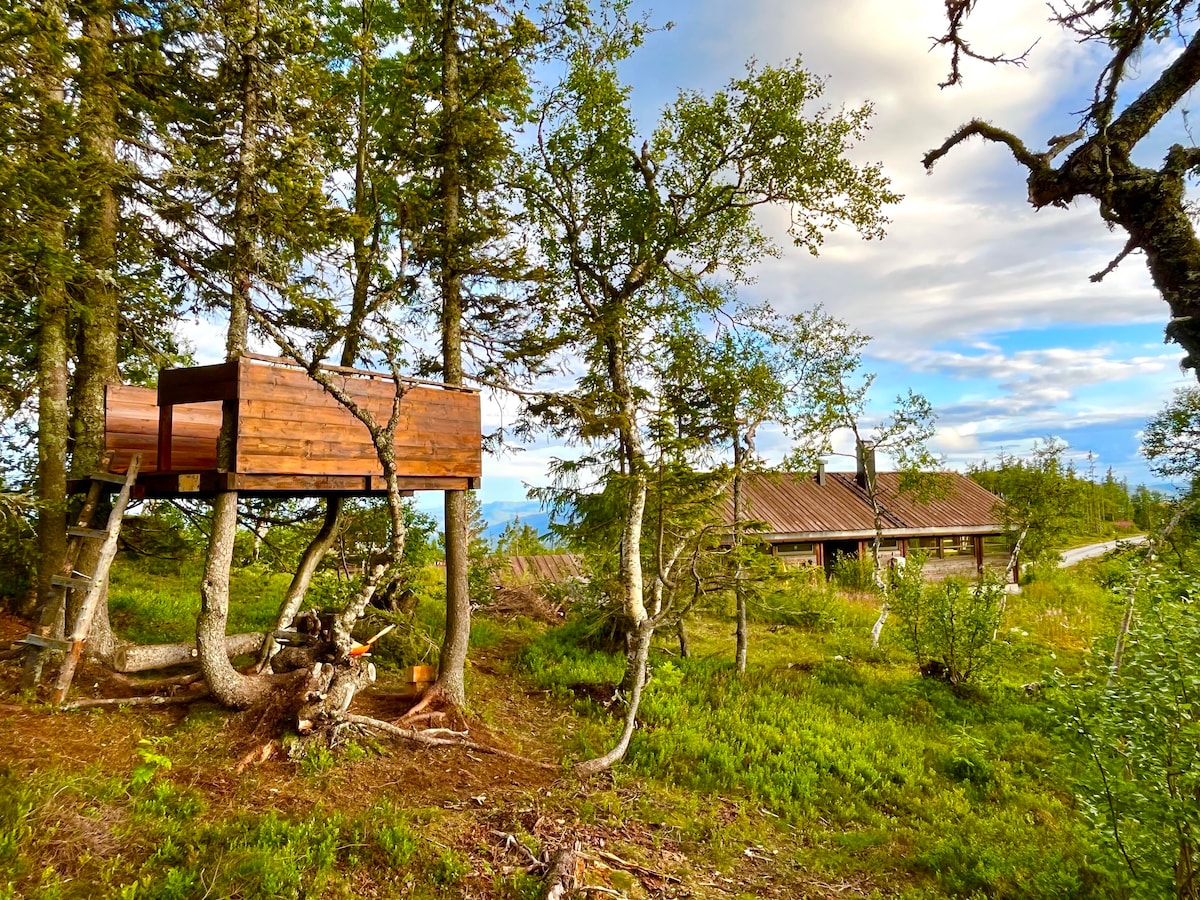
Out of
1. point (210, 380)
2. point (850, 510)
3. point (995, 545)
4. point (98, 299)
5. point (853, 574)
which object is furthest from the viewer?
point (995, 545)

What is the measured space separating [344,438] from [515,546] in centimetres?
2050

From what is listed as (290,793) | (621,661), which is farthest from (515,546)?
(290,793)

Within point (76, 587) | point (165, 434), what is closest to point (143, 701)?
point (76, 587)

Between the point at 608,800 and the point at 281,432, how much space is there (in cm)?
613

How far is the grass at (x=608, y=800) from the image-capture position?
16.8 ft

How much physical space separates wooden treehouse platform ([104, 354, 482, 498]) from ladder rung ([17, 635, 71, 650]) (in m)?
2.11

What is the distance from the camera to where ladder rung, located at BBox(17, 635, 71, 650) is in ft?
24.4

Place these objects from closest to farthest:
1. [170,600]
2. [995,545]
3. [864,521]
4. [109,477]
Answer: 1. [109,477]
2. [170,600]
3. [864,521]
4. [995,545]

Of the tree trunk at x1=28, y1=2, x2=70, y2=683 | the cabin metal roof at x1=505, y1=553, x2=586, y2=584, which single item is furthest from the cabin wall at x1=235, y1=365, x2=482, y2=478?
the cabin metal roof at x1=505, y1=553, x2=586, y2=584

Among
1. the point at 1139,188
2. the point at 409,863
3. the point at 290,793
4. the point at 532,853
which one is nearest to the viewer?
the point at 1139,188

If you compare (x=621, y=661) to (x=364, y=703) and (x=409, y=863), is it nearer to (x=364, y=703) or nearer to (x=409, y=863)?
(x=364, y=703)

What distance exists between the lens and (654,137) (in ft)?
36.6

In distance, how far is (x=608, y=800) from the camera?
24.5ft

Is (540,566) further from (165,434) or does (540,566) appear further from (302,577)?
(165,434)
